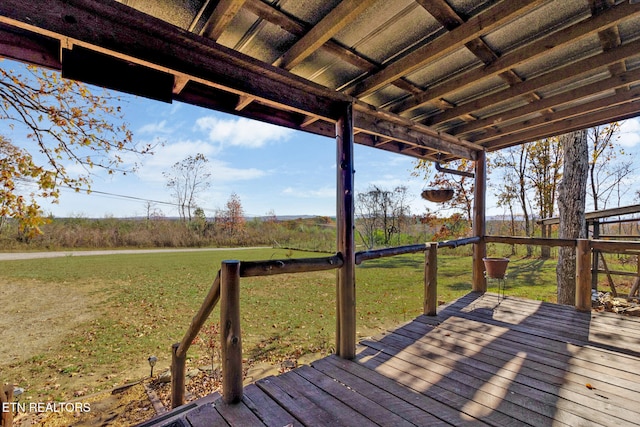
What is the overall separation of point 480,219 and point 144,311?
685 centimetres

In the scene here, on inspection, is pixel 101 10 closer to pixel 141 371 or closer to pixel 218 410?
pixel 218 410

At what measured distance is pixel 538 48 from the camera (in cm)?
180

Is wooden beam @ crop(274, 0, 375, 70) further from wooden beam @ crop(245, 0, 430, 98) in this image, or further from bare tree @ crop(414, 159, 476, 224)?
bare tree @ crop(414, 159, 476, 224)

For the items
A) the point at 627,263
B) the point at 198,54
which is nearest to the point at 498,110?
the point at 198,54

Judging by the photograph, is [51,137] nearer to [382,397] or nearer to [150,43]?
[150,43]

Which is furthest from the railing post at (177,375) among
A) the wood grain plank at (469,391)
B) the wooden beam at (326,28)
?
the wooden beam at (326,28)

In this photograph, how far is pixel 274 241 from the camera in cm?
1568

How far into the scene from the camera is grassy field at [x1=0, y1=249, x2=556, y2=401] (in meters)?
3.96

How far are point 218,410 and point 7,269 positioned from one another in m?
11.7

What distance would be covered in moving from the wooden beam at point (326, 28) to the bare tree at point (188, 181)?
1762 cm

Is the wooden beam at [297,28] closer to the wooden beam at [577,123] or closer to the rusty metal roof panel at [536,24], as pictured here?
the rusty metal roof panel at [536,24]

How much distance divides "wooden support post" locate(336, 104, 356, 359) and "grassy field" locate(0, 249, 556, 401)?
6.34 ft

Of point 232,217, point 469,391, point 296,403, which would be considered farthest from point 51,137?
point 232,217

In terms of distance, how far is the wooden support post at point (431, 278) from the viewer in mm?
3301
